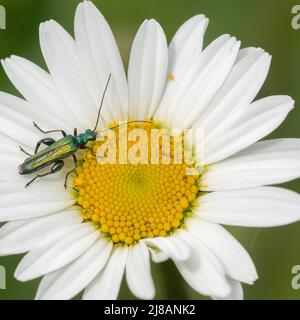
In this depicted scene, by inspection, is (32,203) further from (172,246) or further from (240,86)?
(240,86)

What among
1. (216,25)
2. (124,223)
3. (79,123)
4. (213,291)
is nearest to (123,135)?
(79,123)

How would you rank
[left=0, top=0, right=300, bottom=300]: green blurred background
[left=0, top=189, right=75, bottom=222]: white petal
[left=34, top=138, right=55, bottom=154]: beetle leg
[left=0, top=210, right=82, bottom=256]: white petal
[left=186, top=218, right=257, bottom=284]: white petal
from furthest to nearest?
[left=0, top=0, right=300, bottom=300]: green blurred background → [left=34, top=138, right=55, bottom=154]: beetle leg → [left=0, top=189, right=75, bottom=222]: white petal → [left=0, top=210, right=82, bottom=256]: white petal → [left=186, top=218, right=257, bottom=284]: white petal

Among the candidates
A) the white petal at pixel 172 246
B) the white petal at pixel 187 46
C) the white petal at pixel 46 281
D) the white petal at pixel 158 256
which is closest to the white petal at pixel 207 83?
the white petal at pixel 187 46

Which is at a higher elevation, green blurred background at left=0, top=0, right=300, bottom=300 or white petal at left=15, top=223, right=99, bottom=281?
green blurred background at left=0, top=0, right=300, bottom=300

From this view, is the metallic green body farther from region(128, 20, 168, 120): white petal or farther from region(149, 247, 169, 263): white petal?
region(149, 247, 169, 263): white petal

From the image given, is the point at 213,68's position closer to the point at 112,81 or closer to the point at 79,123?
the point at 112,81

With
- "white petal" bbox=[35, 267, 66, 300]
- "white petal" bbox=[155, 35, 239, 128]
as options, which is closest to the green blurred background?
"white petal" bbox=[155, 35, 239, 128]

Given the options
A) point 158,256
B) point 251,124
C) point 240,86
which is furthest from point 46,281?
point 240,86
